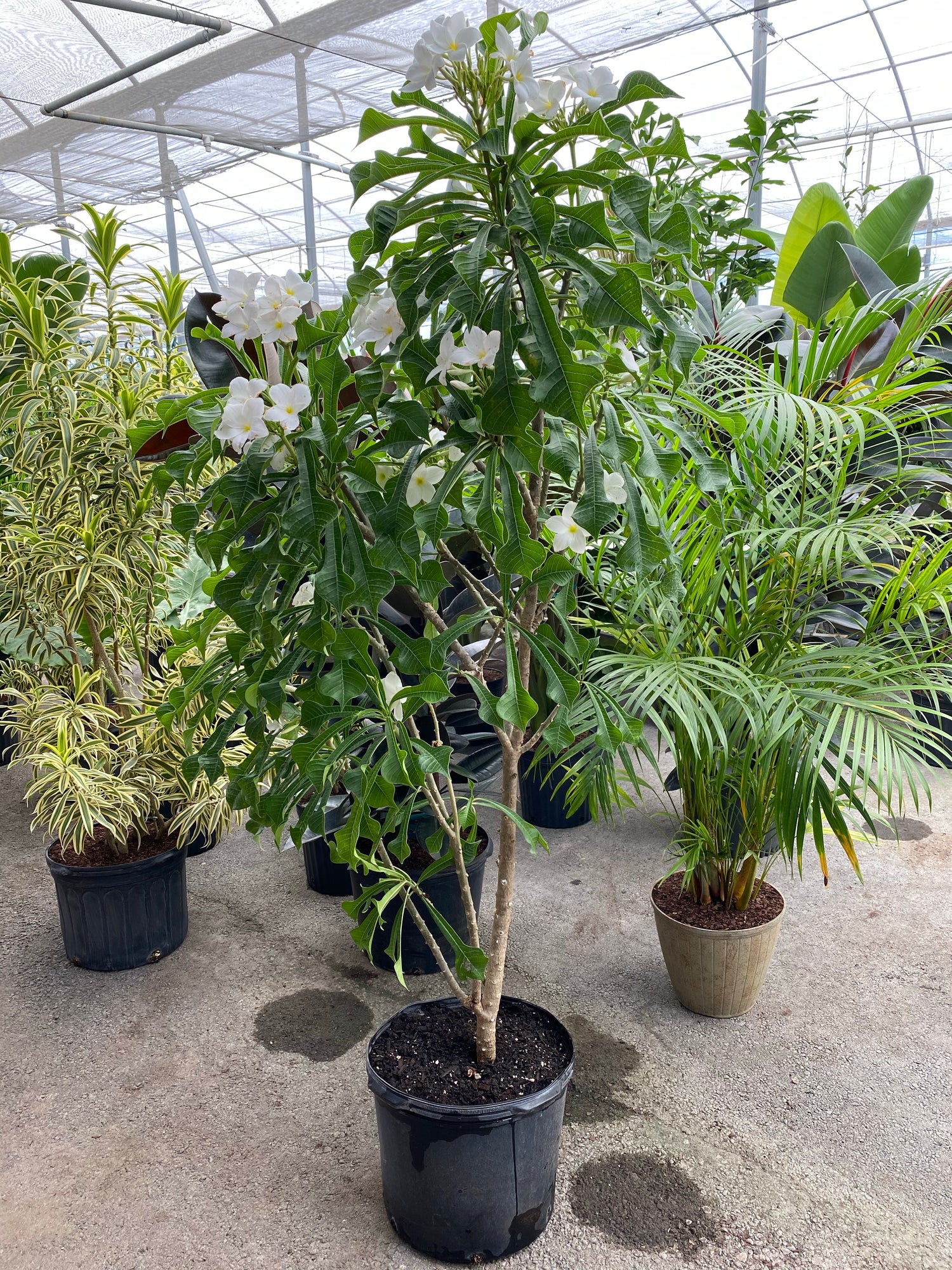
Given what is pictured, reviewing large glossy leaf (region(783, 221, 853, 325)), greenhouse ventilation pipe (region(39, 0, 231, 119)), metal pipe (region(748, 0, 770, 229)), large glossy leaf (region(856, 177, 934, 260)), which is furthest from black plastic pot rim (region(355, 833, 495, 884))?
greenhouse ventilation pipe (region(39, 0, 231, 119))

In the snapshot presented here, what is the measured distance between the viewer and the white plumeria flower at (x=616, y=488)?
3.82 ft

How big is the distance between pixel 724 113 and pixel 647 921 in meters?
7.93

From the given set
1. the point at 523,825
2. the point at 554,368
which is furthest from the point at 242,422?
the point at 523,825

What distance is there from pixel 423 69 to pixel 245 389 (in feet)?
1.29

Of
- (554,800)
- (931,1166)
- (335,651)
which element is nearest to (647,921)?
(554,800)

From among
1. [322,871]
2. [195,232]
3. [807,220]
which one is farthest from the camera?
[195,232]

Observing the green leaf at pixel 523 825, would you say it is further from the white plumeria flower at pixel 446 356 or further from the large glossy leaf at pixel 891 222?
the large glossy leaf at pixel 891 222

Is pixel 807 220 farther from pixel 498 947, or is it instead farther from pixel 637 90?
pixel 498 947

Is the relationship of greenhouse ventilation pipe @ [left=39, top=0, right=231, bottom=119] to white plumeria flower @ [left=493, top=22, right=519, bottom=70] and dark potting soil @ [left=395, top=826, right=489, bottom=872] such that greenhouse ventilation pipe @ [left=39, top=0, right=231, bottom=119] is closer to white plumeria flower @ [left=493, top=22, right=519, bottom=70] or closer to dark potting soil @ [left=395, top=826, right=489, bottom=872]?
dark potting soil @ [left=395, top=826, right=489, bottom=872]

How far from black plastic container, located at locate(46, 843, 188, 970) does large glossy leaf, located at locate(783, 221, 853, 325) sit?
8.00 feet

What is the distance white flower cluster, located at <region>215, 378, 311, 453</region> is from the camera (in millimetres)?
1094

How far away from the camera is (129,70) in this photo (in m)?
5.88

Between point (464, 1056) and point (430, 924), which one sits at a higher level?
point (464, 1056)

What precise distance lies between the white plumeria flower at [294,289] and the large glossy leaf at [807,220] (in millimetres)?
2579
